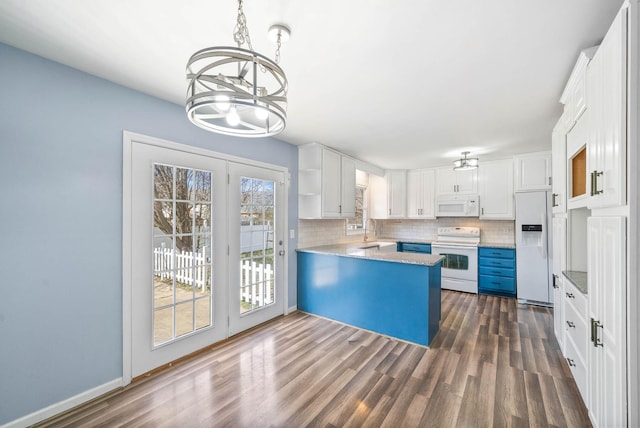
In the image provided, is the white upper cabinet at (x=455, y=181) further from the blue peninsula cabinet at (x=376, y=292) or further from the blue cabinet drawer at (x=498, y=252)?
the blue peninsula cabinet at (x=376, y=292)

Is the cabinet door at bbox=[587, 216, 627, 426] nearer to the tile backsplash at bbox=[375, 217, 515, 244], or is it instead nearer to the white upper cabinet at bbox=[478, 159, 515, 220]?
the white upper cabinet at bbox=[478, 159, 515, 220]

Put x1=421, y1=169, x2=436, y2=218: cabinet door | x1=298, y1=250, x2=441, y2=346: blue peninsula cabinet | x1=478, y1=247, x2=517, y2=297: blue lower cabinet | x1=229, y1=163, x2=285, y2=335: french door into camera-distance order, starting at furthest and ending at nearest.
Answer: x1=421, y1=169, x2=436, y2=218: cabinet door < x1=478, y1=247, x2=517, y2=297: blue lower cabinet < x1=229, y1=163, x2=285, y2=335: french door < x1=298, y1=250, x2=441, y2=346: blue peninsula cabinet

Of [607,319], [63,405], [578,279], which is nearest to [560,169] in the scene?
[578,279]

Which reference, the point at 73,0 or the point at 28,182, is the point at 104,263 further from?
the point at 73,0

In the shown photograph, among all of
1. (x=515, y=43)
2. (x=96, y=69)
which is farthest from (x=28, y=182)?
(x=515, y=43)

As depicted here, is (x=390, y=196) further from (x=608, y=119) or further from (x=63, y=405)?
(x=63, y=405)

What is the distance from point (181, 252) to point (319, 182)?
82.2 inches

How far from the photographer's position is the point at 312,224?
434 centimetres

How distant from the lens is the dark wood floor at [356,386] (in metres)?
1.84

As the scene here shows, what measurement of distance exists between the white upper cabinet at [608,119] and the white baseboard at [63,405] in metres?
3.44

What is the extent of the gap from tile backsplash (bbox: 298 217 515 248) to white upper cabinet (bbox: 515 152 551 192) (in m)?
1.01

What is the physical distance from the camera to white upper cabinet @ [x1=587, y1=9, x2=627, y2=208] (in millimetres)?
1179

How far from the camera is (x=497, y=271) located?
4.63 meters

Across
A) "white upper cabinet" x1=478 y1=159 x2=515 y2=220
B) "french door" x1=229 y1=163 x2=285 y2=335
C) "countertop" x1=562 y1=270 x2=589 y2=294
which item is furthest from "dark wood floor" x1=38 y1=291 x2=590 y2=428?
"white upper cabinet" x1=478 y1=159 x2=515 y2=220
